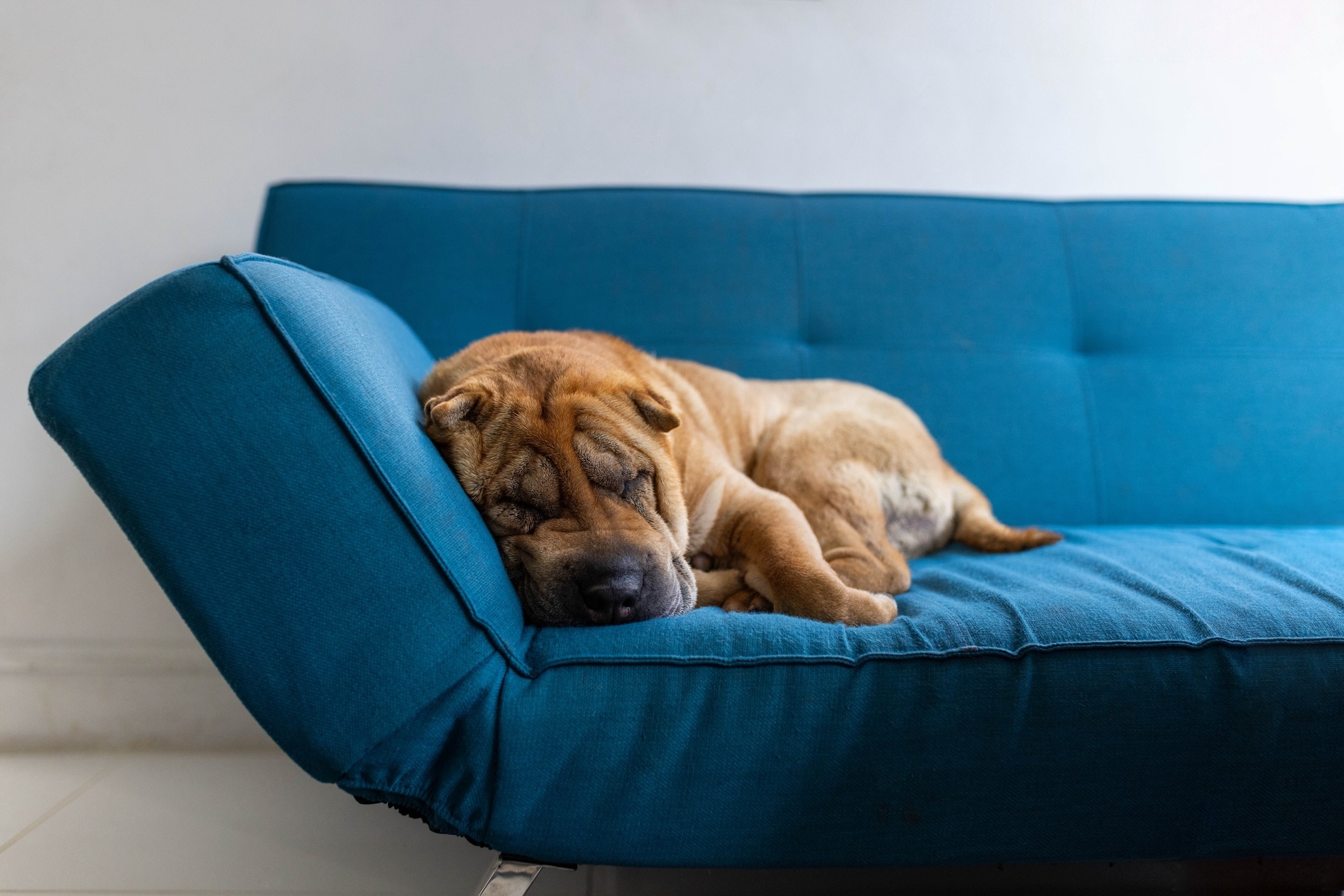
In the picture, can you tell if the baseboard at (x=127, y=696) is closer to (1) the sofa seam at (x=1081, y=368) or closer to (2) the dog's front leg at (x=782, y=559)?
(2) the dog's front leg at (x=782, y=559)

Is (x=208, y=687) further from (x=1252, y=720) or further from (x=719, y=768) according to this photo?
(x=1252, y=720)

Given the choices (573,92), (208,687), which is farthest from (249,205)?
(208,687)

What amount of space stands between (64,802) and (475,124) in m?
2.55

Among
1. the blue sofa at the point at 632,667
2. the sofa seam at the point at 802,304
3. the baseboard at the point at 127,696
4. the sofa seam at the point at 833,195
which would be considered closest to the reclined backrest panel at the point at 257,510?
the blue sofa at the point at 632,667

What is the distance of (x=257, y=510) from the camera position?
0.97 m

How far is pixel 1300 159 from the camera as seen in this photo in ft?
10.2

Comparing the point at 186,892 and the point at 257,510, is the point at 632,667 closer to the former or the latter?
the point at 257,510

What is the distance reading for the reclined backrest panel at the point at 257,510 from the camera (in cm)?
94

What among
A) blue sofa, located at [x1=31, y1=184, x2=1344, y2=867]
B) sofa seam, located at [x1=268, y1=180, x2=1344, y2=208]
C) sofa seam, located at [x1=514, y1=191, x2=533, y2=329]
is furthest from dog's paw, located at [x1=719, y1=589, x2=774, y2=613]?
sofa seam, located at [x1=268, y1=180, x2=1344, y2=208]

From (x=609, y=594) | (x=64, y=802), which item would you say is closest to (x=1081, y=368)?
(x=609, y=594)

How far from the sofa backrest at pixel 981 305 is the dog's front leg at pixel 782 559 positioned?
0.79 metres

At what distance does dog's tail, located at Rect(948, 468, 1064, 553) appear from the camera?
1.90m

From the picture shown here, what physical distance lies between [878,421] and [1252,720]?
1084 mm

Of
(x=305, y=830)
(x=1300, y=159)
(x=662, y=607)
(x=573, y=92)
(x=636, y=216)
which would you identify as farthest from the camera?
(x=1300, y=159)
